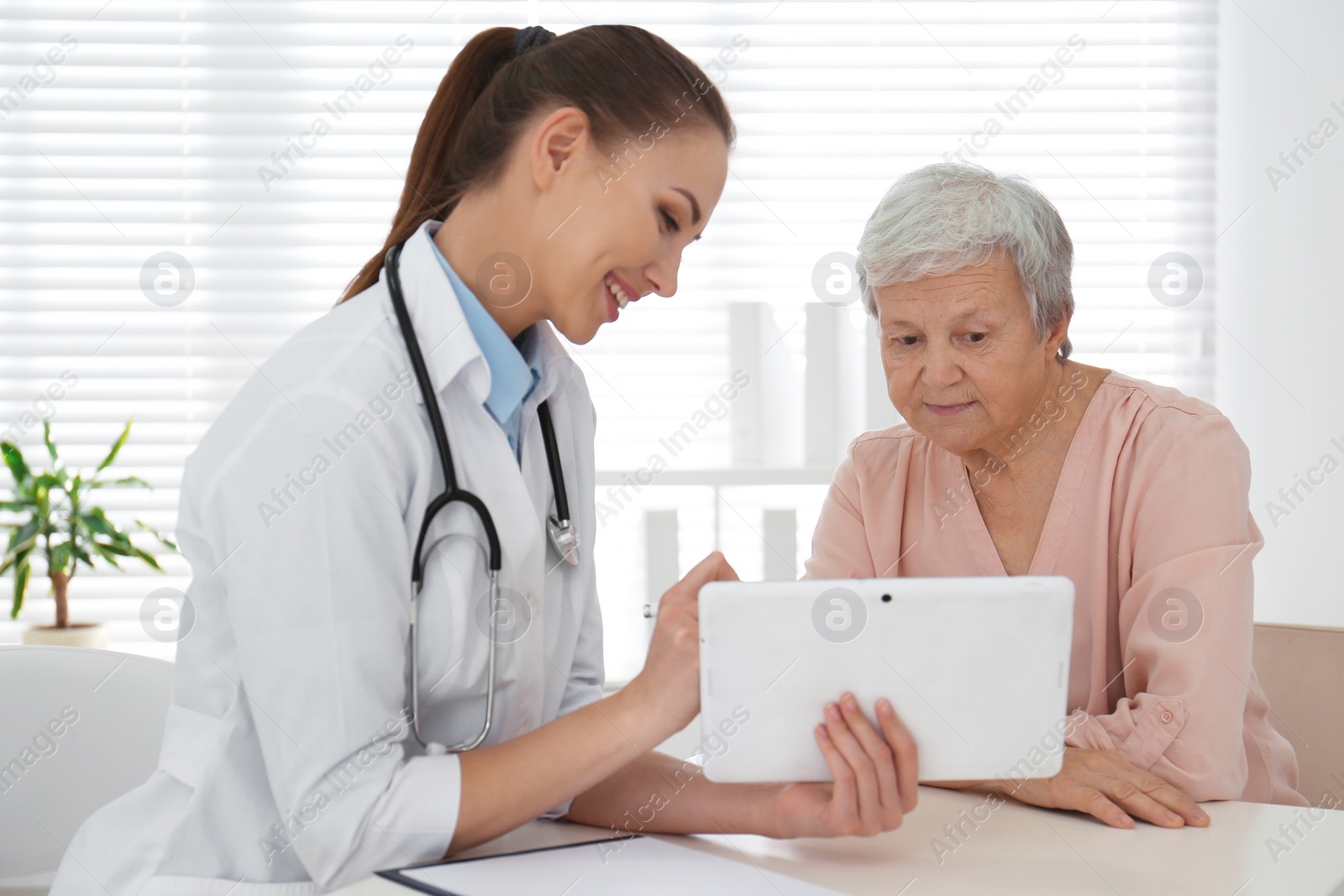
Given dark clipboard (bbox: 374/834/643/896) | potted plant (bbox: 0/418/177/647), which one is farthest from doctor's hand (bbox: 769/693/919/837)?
potted plant (bbox: 0/418/177/647)

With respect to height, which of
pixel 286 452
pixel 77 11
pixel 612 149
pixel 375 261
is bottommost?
pixel 286 452

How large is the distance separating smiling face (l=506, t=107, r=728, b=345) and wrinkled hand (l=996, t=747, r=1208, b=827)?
0.67 m

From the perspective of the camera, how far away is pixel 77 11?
290cm

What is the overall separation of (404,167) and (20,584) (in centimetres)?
150

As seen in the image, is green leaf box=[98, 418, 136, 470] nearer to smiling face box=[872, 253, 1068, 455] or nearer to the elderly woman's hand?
smiling face box=[872, 253, 1068, 455]

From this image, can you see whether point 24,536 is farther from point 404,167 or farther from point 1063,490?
point 1063,490

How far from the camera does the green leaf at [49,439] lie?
282 centimetres

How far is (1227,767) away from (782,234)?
2.02 metres

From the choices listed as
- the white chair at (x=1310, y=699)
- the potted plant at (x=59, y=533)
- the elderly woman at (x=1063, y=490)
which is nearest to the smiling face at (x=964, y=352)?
the elderly woman at (x=1063, y=490)

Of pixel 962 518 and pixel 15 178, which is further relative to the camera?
pixel 15 178

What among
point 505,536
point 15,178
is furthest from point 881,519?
point 15,178

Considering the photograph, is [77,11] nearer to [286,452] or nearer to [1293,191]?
[286,452]

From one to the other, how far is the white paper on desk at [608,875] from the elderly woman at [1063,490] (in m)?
0.42

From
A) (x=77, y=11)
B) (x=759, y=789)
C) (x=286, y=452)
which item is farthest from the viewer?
(x=77, y=11)
